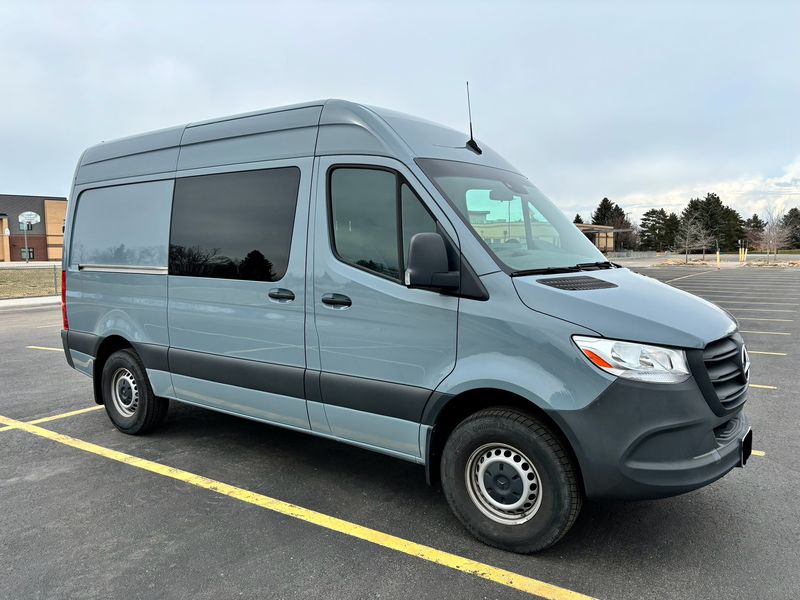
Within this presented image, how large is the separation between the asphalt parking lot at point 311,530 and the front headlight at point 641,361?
1.04 m

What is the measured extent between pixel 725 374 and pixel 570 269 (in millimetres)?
1004

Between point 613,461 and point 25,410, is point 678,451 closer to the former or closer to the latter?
point 613,461

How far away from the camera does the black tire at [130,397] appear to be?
16.7ft

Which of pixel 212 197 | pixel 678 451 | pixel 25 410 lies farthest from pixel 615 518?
pixel 25 410

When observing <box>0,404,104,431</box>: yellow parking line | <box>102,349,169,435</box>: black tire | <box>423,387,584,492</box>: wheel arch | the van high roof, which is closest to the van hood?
<box>423,387,584,492</box>: wheel arch

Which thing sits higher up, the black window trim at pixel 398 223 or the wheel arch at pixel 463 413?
the black window trim at pixel 398 223

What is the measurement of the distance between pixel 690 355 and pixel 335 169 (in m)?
2.33

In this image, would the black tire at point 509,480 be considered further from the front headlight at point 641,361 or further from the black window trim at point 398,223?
the black window trim at point 398,223

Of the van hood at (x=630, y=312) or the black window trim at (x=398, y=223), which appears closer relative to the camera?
the van hood at (x=630, y=312)

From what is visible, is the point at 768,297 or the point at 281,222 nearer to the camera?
the point at 281,222

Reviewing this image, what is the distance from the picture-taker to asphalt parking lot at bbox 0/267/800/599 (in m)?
2.88

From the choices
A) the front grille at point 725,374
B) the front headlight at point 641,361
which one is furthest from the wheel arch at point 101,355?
the front grille at point 725,374

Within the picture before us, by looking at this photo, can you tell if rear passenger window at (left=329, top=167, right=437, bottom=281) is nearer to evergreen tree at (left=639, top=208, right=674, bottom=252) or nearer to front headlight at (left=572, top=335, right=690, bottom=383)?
front headlight at (left=572, top=335, right=690, bottom=383)

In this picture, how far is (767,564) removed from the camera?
302 centimetres
